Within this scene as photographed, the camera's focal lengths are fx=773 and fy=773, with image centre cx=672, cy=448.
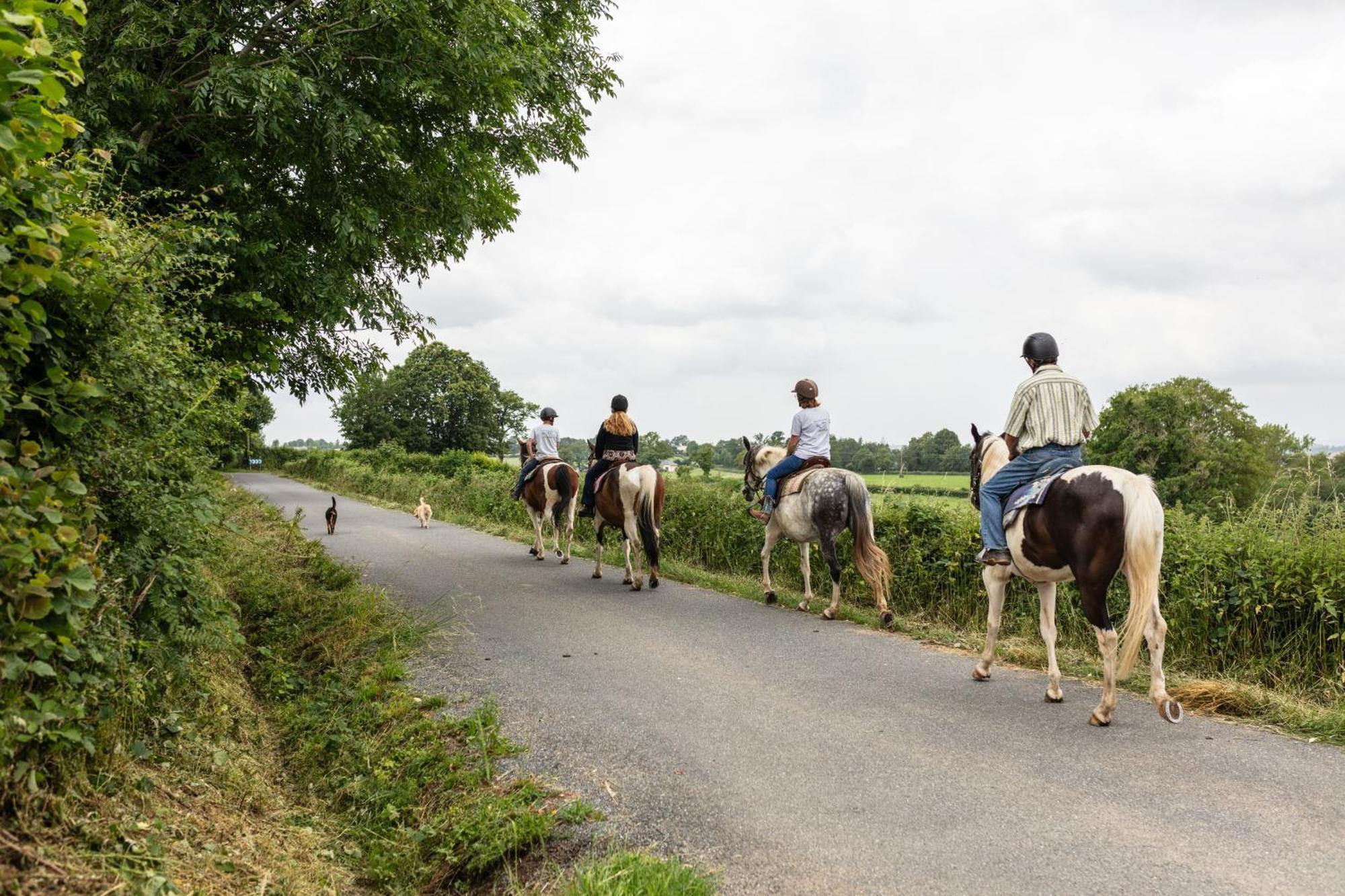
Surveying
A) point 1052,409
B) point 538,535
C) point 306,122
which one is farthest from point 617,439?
point 1052,409

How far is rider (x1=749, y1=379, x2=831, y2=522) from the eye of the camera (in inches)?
379

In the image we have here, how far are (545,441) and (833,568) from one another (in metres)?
6.89

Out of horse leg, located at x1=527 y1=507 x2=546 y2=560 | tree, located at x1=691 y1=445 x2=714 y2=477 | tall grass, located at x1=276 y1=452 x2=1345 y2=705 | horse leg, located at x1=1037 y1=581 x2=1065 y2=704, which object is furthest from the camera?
tree, located at x1=691 y1=445 x2=714 y2=477

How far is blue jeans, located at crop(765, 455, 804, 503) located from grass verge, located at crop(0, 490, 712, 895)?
4956 mm

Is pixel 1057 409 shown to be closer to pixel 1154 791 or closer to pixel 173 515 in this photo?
pixel 1154 791

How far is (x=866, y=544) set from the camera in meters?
8.95

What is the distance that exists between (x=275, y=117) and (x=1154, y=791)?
26.6ft

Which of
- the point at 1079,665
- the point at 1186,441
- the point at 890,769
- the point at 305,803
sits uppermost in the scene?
the point at 1186,441

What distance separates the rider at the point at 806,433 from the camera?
31.6 ft

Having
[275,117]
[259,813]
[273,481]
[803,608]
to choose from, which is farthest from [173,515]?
[273,481]

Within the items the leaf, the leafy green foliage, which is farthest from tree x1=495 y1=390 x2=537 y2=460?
the leaf

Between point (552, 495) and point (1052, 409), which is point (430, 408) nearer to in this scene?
point (552, 495)

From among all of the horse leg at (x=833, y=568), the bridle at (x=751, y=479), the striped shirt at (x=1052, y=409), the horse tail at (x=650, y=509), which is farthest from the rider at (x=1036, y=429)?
the horse tail at (x=650, y=509)

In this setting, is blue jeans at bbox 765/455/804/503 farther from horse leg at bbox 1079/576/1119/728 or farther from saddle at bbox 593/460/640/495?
horse leg at bbox 1079/576/1119/728
